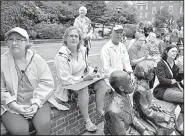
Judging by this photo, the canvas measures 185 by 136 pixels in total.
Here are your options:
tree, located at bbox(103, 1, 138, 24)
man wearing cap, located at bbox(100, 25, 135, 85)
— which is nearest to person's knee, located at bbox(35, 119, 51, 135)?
man wearing cap, located at bbox(100, 25, 135, 85)

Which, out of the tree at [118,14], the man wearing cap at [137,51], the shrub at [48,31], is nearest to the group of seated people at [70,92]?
the man wearing cap at [137,51]

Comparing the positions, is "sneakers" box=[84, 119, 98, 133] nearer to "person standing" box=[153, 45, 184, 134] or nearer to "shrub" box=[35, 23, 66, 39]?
Result: "person standing" box=[153, 45, 184, 134]

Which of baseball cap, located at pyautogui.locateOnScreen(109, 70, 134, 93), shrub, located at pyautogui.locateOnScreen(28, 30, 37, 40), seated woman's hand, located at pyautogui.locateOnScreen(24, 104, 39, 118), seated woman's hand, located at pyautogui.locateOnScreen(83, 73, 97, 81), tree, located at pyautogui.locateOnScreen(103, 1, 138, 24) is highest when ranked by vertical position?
tree, located at pyautogui.locateOnScreen(103, 1, 138, 24)

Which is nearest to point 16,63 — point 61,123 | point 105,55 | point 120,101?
point 61,123

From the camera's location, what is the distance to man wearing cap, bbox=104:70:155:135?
205 cm

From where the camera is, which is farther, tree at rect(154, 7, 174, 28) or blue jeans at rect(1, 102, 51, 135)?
tree at rect(154, 7, 174, 28)

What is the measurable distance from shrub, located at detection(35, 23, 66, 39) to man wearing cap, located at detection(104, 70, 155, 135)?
48.5ft

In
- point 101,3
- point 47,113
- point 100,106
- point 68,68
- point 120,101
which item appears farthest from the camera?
point 101,3

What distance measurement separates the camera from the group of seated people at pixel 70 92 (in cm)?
216

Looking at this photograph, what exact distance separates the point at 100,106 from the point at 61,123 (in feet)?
2.35

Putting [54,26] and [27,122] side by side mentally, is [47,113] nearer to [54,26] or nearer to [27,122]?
[27,122]

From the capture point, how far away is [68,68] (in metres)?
2.91

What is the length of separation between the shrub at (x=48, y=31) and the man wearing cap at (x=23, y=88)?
561 inches

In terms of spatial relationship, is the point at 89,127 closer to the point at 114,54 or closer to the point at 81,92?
the point at 81,92
